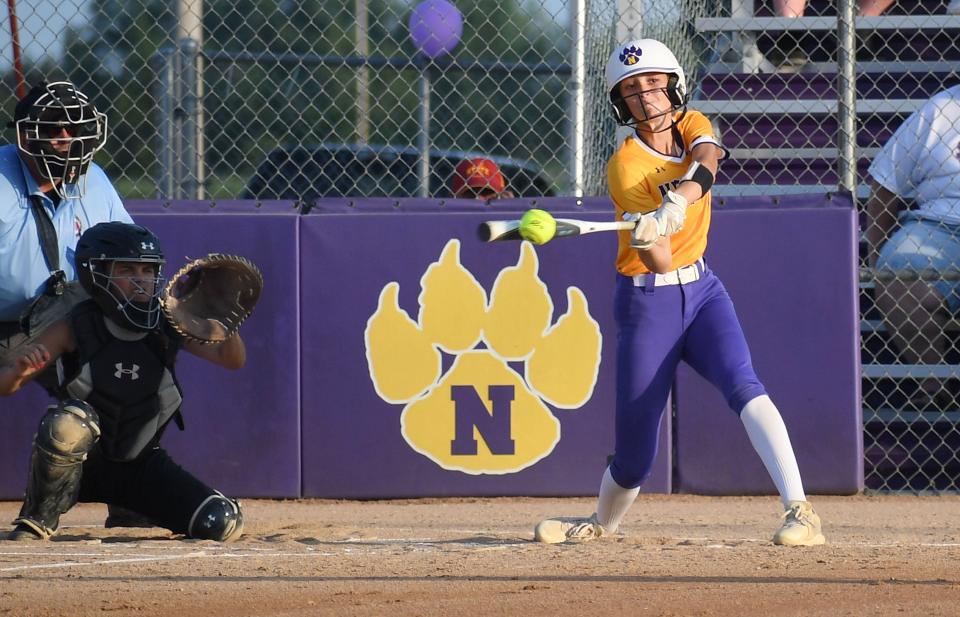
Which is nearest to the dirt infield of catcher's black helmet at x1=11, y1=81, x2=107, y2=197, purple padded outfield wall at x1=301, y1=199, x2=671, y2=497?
purple padded outfield wall at x1=301, y1=199, x2=671, y2=497

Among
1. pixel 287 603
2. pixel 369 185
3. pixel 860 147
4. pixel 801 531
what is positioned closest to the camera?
pixel 287 603

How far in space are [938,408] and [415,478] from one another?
263cm

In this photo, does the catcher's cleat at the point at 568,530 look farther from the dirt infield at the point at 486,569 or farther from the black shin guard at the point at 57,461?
the black shin guard at the point at 57,461

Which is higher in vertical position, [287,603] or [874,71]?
[874,71]

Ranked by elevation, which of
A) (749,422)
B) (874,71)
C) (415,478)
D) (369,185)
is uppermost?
(874,71)

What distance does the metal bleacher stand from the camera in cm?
725

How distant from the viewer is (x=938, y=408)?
7250 mm

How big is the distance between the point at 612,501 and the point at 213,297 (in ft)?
5.75

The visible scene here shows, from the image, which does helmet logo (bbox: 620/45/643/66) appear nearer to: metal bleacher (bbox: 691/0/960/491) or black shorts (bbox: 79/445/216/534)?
black shorts (bbox: 79/445/216/534)

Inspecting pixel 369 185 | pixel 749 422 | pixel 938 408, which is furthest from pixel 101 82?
pixel 749 422

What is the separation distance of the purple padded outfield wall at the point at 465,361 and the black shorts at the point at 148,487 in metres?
1.38

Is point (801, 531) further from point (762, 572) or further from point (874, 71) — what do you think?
point (874, 71)

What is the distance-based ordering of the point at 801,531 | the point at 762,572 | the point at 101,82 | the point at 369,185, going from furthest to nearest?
the point at 101,82 → the point at 369,185 → the point at 801,531 → the point at 762,572

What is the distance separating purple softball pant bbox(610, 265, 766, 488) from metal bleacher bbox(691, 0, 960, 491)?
7.72ft
